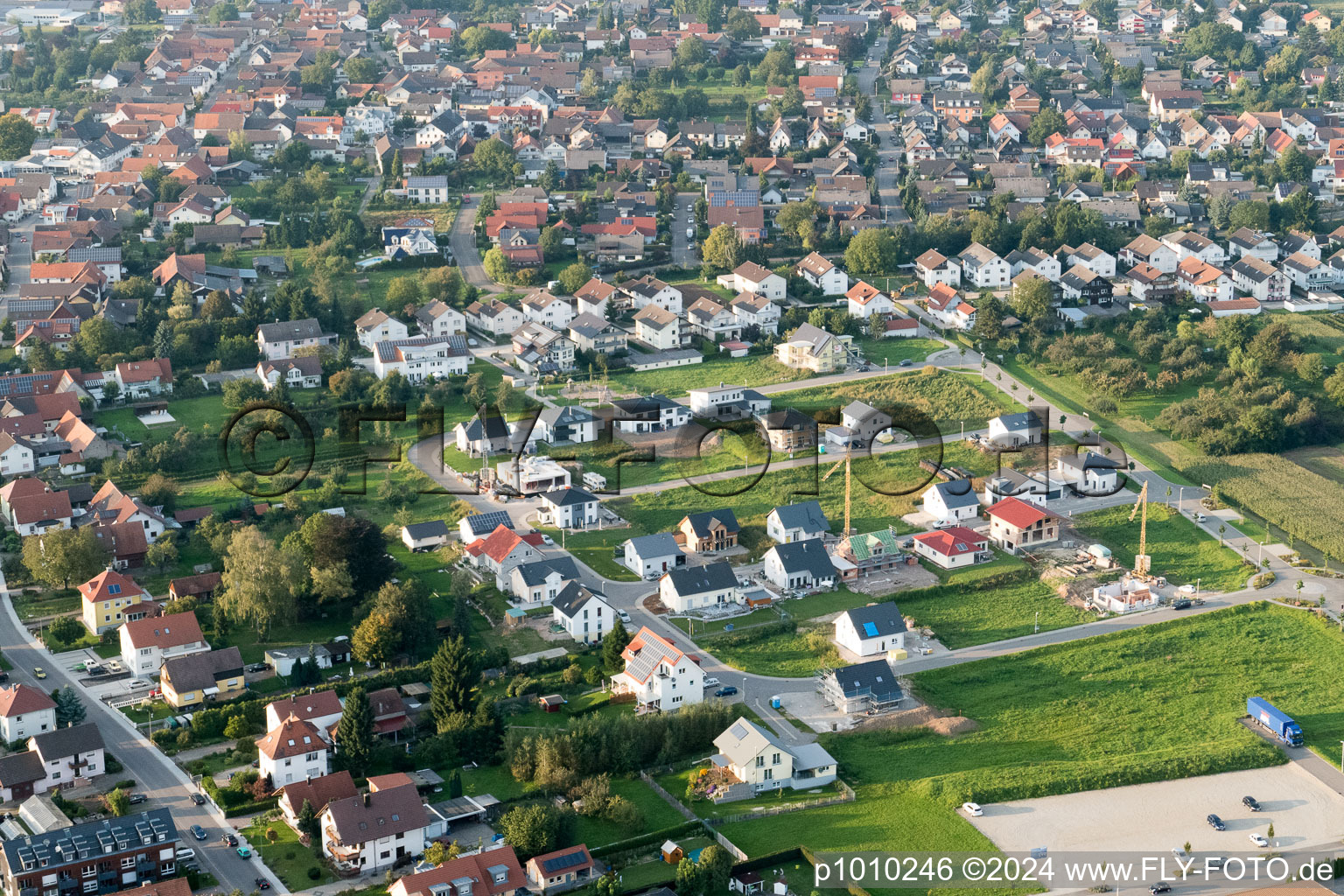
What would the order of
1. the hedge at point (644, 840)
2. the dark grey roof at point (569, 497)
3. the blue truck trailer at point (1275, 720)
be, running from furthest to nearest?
the dark grey roof at point (569, 497) < the blue truck trailer at point (1275, 720) < the hedge at point (644, 840)

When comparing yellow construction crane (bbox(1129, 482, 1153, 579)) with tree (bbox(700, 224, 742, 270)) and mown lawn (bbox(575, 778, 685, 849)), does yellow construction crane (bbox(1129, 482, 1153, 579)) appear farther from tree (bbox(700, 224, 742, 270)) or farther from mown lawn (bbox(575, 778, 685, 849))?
tree (bbox(700, 224, 742, 270))

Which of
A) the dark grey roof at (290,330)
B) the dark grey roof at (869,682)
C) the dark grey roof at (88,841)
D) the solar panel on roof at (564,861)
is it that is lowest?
the dark grey roof at (869,682)

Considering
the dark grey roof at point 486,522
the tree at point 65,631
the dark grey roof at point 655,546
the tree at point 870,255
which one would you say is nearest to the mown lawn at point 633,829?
the dark grey roof at point 655,546

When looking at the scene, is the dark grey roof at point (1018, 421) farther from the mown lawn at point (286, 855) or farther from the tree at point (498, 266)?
the mown lawn at point (286, 855)

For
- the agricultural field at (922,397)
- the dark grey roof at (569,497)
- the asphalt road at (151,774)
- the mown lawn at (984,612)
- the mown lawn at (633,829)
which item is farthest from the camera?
the agricultural field at (922,397)

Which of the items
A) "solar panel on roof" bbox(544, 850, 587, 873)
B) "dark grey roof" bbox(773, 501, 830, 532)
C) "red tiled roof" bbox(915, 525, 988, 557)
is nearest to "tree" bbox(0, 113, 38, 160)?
"dark grey roof" bbox(773, 501, 830, 532)

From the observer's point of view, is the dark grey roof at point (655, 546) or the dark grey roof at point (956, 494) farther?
the dark grey roof at point (956, 494)

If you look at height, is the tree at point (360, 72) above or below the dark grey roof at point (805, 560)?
above
